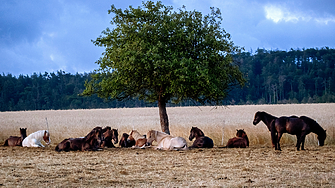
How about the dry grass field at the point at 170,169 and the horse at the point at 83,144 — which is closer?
the dry grass field at the point at 170,169

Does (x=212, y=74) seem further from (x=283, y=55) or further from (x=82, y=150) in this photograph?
(x=283, y=55)

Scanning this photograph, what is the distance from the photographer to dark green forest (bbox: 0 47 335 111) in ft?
339

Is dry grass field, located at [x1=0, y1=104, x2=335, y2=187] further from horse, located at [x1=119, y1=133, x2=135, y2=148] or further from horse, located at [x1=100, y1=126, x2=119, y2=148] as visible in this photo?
horse, located at [x1=119, y1=133, x2=135, y2=148]

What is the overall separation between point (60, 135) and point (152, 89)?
709 centimetres

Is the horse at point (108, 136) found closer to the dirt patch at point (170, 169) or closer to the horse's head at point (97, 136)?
the horse's head at point (97, 136)

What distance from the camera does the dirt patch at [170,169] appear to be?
8.89 metres

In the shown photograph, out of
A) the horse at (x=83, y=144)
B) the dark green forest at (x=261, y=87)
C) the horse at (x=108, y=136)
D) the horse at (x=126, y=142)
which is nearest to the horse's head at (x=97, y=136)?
the horse at (x=83, y=144)

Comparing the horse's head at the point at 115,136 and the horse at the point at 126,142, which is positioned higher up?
the horse's head at the point at 115,136

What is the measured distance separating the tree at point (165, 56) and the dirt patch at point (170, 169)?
148 inches

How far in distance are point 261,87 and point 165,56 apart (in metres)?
97.0

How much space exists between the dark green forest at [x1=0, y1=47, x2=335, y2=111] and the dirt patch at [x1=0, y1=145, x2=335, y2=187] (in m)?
80.3

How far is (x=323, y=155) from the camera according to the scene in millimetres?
13914

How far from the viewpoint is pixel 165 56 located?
56.4 feet

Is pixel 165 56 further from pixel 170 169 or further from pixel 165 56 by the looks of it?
pixel 170 169
